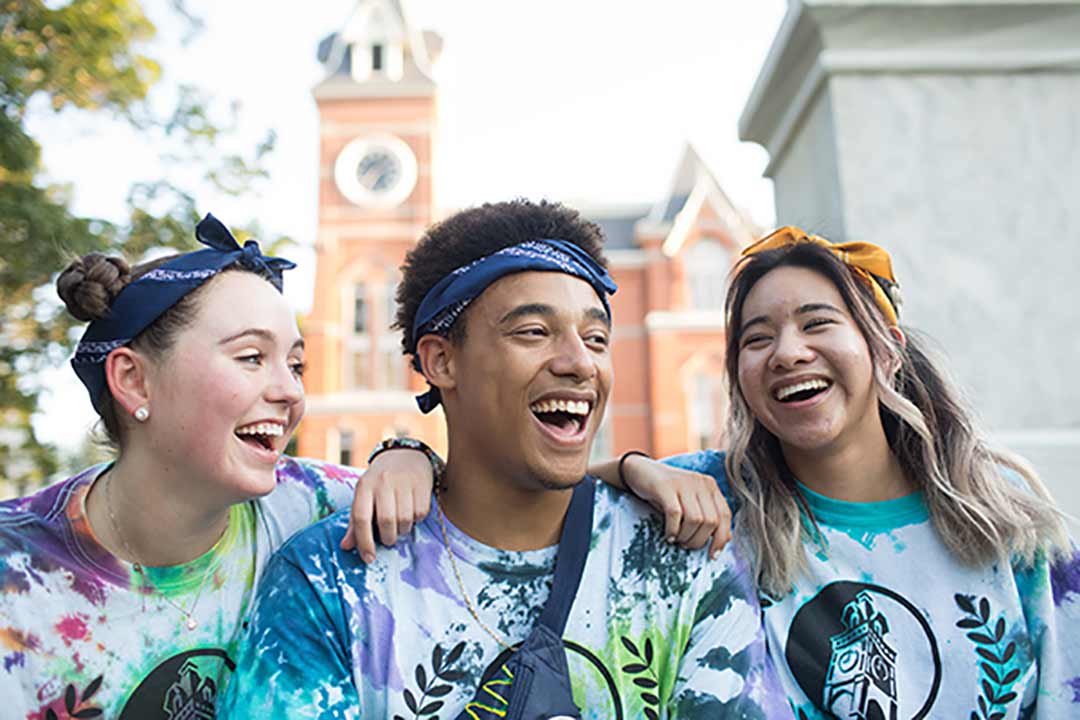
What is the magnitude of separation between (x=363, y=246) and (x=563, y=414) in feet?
77.4

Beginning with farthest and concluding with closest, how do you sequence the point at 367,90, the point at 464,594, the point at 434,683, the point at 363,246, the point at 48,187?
the point at 367,90 → the point at 363,246 → the point at 48,187 → the point at 464,594 → the point at 434,683

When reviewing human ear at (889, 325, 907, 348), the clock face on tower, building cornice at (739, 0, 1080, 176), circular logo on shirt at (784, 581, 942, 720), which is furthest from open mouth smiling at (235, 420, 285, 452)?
the clock face on tower

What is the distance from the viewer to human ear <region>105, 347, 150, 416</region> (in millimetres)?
2170

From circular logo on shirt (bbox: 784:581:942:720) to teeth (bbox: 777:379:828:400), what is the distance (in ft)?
1.71

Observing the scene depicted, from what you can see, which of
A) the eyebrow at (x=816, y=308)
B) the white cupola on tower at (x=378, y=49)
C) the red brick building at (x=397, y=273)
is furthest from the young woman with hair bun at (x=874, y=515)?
the white cupola on tower at (x=378, y=49)

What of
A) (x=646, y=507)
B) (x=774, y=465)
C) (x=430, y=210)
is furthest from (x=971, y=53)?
(x=430, y=210)

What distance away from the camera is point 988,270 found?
9.09 feet

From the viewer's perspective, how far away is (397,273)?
24.9m

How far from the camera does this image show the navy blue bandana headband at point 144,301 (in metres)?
2.17

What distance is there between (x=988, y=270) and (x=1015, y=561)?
1.04m

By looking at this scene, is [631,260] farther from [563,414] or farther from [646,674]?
[646,674]

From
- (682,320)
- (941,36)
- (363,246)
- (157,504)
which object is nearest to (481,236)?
(157,504)

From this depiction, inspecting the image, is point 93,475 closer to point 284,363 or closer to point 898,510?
point 284,363

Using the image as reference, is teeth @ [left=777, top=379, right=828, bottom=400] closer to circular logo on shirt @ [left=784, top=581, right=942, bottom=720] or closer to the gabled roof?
circular logo on shirt @ [left=784, top=581, right=942, bottom=720]
